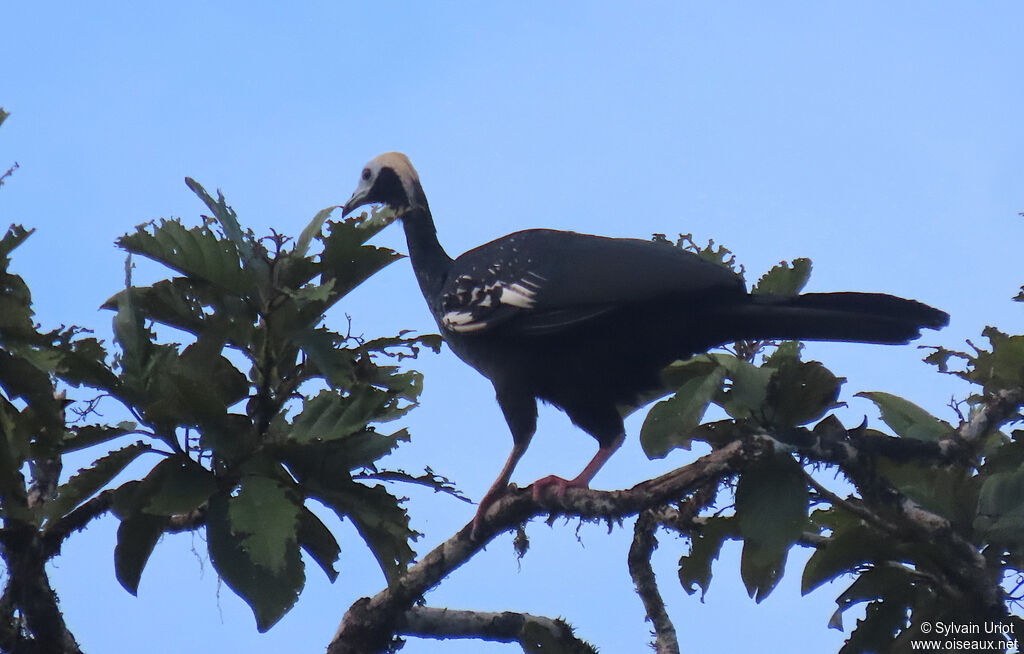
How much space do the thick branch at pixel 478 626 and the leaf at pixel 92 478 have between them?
1263mm

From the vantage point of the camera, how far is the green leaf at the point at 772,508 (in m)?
3.32

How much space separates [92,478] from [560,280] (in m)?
2.27

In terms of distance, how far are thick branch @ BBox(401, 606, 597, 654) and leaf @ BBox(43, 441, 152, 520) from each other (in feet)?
4.14

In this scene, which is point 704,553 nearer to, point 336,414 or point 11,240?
point 336,414

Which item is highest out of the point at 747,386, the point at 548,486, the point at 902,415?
the point at 902,415

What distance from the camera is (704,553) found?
3.87 m

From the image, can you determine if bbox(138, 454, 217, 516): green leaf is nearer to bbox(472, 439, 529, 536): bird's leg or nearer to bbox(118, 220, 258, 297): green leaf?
bbox(118, 220, 258, 297): green leaf

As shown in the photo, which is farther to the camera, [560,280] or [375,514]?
[560,280]

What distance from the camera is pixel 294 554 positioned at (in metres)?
3.21

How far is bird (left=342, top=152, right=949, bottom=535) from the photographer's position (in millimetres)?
4129

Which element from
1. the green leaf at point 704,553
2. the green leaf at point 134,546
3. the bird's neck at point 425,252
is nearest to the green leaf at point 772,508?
the green leaf at point 704,553

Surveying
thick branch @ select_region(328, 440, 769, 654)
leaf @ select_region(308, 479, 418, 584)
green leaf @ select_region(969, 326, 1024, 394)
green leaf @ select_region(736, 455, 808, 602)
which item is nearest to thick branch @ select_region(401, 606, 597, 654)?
thick branch @ select_region(328, 440, 769, 654)

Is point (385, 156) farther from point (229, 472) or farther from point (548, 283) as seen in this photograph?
point (229, 472)

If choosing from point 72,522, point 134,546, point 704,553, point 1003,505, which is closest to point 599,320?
point 704,553
